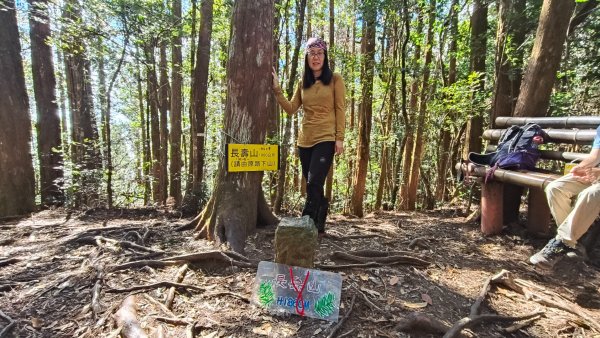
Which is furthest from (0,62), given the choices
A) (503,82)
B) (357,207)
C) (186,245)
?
(503,82)

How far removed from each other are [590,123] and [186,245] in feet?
16.3

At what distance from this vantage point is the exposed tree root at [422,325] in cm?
237

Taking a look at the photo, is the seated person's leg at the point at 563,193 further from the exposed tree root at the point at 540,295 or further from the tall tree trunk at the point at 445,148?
the tall tree trunk at the point at 445,148

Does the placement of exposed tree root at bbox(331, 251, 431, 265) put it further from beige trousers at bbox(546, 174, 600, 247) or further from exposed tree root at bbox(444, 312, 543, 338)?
beige trousers at bbox(546, 174, 600, 247)

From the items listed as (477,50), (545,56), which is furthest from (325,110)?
(477,50)

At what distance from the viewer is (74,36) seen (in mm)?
6539

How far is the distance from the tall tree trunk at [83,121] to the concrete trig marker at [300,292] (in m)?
5.68

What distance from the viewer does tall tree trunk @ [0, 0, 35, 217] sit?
6367mm

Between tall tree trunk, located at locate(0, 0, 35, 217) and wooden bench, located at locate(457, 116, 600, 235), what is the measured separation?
8.06 meters

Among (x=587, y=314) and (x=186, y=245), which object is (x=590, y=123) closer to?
(x=587, y=314)

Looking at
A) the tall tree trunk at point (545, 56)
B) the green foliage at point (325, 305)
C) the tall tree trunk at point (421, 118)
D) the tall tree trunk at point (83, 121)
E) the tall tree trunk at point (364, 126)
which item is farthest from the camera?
the tall tree trunk at point (364, 126)

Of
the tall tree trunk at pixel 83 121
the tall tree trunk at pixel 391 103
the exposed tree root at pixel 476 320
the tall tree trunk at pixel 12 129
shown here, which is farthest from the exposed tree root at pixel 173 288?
the tall tree trunk at pixel 391 103

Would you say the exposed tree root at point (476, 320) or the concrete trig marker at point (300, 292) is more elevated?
the concrete trig marker at point (300, 292)

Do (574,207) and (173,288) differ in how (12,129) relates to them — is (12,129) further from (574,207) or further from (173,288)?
(574,207)
